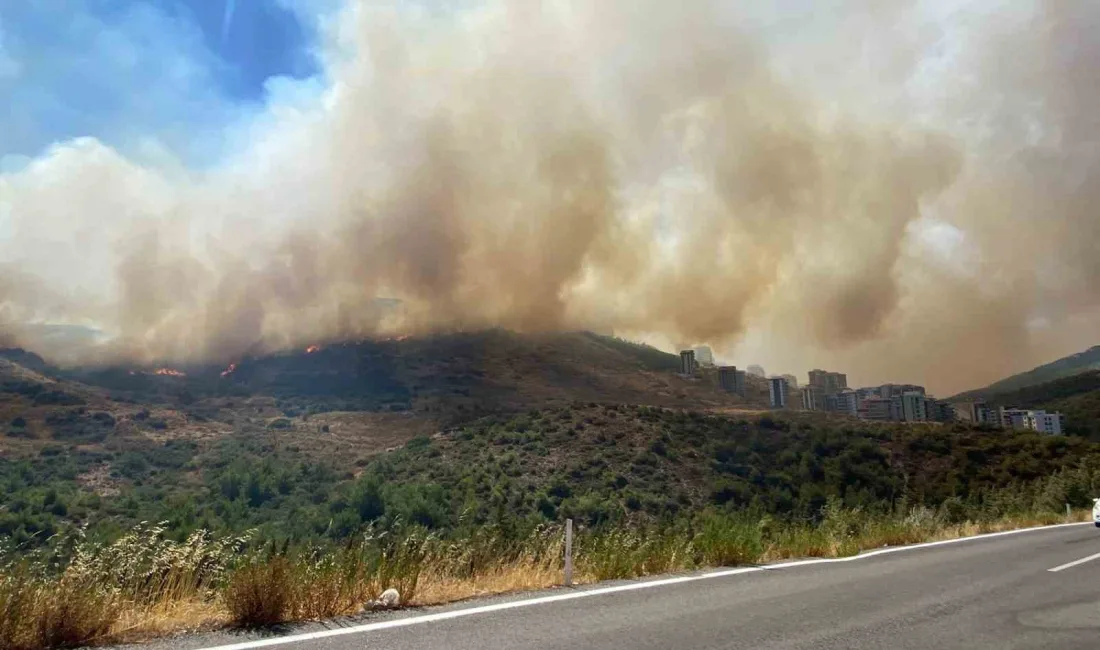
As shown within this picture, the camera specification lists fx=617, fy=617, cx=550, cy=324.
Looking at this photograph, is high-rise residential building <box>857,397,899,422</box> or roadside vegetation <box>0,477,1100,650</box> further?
high-rise residential building <box>857,397,899,422</box>

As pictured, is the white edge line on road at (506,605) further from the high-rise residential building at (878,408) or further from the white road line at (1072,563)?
the high-rise residential building at (878,408)

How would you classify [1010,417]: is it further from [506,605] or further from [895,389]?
[506,605]

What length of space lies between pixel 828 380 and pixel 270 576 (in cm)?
14985

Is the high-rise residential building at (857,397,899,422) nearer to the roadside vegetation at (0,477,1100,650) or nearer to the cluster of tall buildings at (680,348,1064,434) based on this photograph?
the cluster of tall buildings at (680,348,1064,434)

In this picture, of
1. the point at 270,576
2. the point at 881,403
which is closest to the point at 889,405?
the point at 881,403

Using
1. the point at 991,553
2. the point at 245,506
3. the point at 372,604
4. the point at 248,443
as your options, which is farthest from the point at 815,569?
the point at 248,443

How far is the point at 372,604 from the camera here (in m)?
5.76

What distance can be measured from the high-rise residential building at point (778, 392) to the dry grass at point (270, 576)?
4183 inches

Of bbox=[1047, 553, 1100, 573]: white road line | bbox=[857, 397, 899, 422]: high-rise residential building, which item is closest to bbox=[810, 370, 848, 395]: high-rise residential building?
bbox=[857, 397, 899, 422]: high-rise residential building

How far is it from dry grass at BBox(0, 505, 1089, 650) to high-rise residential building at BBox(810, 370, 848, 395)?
13676 cm

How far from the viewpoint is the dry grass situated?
4.56 metres

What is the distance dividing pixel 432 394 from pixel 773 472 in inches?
2933

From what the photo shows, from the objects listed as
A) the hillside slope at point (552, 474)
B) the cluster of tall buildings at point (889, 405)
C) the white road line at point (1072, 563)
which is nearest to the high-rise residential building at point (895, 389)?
the cluster of tall buildings at point (889, 405)

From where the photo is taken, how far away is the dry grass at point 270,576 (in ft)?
15.0
